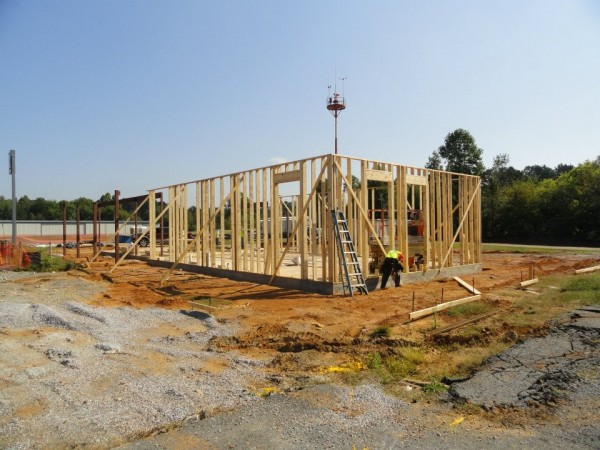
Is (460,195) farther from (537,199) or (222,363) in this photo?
(537,199)

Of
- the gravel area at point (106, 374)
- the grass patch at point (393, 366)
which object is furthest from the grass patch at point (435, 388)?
the gravel area at point (106, 374)

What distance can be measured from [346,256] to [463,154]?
35367 millimetres

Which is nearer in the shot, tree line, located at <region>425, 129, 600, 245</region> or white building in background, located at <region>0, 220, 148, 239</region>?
tree line, located at <region>425, 129, 600, 245</region>

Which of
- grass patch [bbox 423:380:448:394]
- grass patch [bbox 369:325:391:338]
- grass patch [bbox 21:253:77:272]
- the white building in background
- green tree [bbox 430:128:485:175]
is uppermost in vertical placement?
green tree [bbox 430:128:485:175]

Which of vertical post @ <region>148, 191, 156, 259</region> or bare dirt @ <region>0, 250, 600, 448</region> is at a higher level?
vertical post @ <region>148, 191, 156, 259</region>

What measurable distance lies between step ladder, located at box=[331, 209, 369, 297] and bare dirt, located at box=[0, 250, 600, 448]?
0.63 metres

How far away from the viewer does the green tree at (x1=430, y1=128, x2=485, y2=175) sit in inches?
1654

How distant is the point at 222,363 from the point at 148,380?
1030 millimetres

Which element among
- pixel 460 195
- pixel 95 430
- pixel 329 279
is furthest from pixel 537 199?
pixel 95 430

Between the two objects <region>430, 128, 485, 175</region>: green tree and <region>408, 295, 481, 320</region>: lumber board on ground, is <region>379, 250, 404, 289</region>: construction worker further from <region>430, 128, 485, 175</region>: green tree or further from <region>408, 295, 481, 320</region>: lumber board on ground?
<region>430, 128, 485, 175</region>: green tree

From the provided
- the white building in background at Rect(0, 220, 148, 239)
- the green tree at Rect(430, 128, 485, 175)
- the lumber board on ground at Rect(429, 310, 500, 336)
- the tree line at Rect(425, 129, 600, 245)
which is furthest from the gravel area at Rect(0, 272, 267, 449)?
the white building in background at Rect(0, 220, 148, 239)

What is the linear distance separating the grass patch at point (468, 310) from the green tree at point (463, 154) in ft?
117

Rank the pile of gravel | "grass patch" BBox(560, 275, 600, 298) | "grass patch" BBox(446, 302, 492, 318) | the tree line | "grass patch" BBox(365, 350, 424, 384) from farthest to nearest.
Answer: the tree line, "grass patch" BBox(560, 275, 600, 298), "grass patch" BBox(446, 302, 492, 318), "grass patch" BBox(365, 350, 424, 384), the pile of gravel

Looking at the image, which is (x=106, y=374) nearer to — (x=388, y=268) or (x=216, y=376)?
(x=216, y=376)
